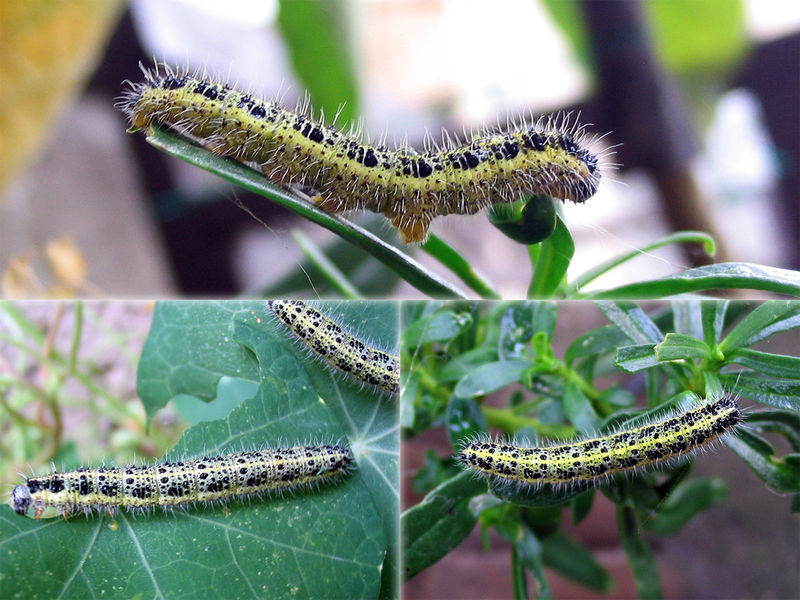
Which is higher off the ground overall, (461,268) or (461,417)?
(461,268)

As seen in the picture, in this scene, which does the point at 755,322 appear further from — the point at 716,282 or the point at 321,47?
the point at 321,47

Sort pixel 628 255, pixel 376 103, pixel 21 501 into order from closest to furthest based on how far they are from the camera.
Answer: pixel 21 501 < pixel 628 255 < pixel 376 103

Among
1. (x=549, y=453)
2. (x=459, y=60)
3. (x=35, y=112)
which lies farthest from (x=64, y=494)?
(x=459, y=60)

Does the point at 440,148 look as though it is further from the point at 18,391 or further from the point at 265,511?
the point at 18,391

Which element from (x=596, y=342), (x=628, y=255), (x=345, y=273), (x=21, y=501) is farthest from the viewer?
(x=345, y=273)

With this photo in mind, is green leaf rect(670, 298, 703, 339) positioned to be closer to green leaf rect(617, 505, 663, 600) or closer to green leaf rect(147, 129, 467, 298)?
green leaf rect(147, 129, 467, 298)

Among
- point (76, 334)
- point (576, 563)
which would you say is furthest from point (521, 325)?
point (576, 563)

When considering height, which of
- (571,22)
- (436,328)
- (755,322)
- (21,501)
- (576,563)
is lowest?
(576,563)

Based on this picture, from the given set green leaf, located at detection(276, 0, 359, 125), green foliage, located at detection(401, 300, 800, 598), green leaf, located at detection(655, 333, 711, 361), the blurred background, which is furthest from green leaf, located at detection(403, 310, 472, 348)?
green leaf, located at detection(276, 0, 359, 125)
